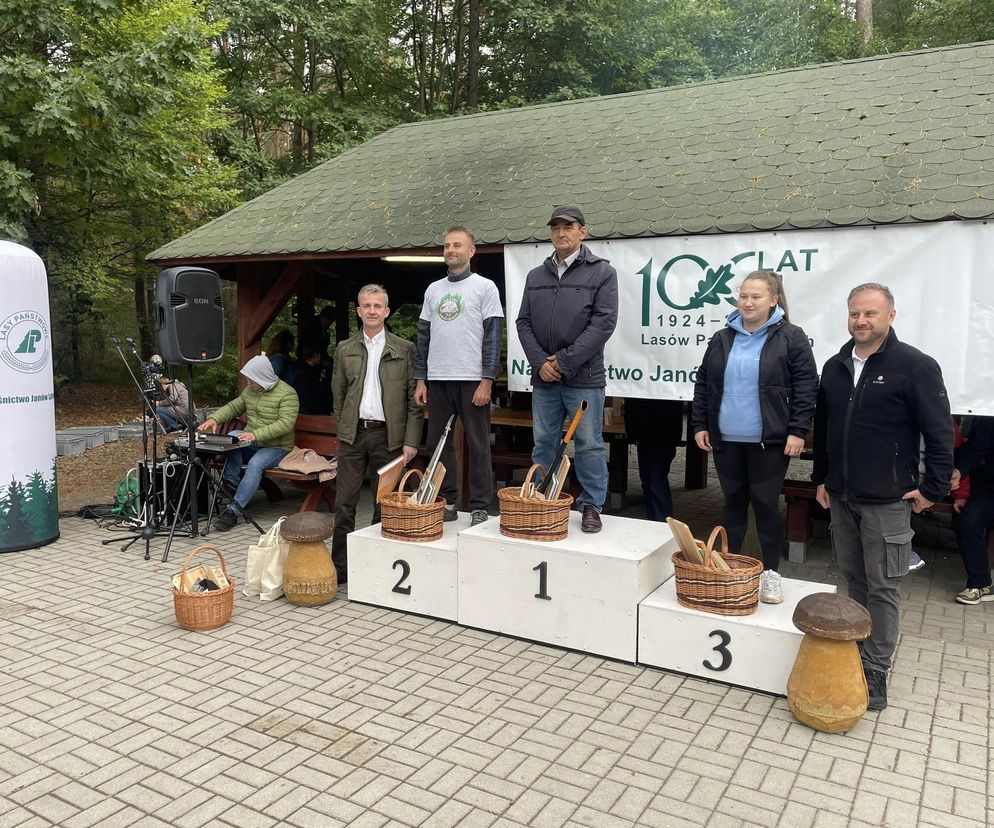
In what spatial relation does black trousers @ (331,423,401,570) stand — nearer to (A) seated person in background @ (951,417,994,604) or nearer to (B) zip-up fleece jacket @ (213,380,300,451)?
(B) zip-up fleece jacket @ (213,380,300,451)

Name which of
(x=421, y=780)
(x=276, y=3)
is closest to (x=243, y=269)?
(x=421, y=780)

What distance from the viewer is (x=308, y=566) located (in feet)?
15.8

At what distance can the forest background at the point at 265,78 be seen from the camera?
9.80 m

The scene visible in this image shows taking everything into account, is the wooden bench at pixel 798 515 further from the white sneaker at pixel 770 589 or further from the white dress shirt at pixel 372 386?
the white dress shirt at pixel 372 386

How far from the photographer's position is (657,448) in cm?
629

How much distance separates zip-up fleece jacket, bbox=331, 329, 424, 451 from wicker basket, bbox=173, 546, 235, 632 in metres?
1.24

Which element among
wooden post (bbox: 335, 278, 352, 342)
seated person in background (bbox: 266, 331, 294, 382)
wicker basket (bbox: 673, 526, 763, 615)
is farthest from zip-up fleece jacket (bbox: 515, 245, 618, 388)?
wooden post (bbox: 335, 278, 352, 342)

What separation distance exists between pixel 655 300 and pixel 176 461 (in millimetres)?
3869

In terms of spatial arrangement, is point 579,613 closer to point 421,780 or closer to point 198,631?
Result: point 421,780

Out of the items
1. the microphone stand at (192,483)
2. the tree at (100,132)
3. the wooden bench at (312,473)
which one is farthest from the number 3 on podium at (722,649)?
the tree at (100,132)

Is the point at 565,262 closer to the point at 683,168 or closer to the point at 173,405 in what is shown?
the point at 683,168

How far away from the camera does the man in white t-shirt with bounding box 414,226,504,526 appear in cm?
505

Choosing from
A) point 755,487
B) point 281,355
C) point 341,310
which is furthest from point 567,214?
point 341,310

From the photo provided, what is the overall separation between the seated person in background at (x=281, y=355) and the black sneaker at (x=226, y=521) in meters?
1.68
